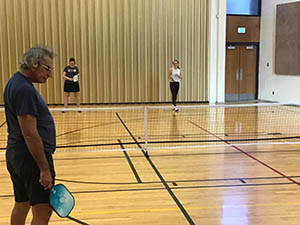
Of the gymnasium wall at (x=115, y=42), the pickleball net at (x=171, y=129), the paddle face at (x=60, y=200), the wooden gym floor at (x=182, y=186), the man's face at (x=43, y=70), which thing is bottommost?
the wooden gym floor at (x=182, y=186)

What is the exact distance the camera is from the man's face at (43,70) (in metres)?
2.56

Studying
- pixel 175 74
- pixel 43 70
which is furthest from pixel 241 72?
pixel 43 70

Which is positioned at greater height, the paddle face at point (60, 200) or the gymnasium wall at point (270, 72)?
the gymnasium wall at point (270, 72)

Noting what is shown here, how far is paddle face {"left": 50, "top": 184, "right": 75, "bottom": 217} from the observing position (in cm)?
259

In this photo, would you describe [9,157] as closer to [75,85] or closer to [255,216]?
[255,216]

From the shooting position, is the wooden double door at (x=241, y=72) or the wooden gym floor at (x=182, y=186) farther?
the wooden double door at (x=241, y=72)

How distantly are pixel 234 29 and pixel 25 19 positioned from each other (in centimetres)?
922

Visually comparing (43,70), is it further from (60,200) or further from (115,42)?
(115,42)

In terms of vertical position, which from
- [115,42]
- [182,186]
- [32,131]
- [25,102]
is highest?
[115,42]

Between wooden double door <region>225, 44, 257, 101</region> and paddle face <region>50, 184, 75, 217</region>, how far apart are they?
1503 cm

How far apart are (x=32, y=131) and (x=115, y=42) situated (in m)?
13.9

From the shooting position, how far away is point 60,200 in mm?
2646

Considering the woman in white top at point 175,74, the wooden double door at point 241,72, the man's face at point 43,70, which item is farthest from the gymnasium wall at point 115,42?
the man's face at point 43,70

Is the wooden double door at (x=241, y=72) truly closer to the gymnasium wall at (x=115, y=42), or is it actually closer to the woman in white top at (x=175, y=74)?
the gymnasium wall at (x=115, y=42)
